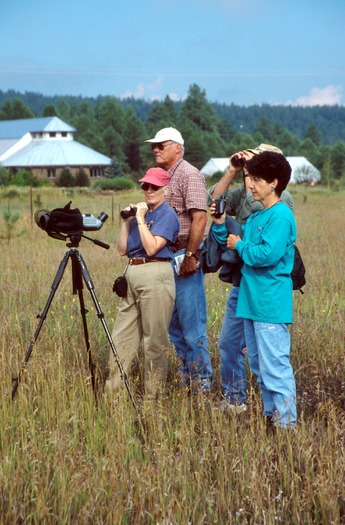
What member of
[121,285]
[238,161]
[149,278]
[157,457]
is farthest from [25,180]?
[157,457]

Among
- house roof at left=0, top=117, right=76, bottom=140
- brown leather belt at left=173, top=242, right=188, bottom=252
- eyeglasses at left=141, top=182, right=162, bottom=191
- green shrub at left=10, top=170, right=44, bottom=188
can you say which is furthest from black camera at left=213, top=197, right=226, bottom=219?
house roof at left=0, top=117, right=76, bottom=140

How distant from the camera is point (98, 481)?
3.60m

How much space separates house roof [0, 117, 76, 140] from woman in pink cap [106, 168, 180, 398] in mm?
81628

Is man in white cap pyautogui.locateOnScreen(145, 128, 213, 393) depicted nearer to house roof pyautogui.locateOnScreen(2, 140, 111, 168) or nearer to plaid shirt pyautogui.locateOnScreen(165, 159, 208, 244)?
plaid shirt pyautogui.locateOnScreen(165, 159, 208, 244)

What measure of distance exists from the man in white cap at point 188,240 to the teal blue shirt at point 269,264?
78cm

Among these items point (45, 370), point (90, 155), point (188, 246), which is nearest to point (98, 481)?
point (45, 370)

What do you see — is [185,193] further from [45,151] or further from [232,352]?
[45,151]

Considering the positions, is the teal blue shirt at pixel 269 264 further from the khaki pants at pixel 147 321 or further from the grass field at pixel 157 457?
the khaki pants at pixel 147 321

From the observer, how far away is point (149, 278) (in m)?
4.85

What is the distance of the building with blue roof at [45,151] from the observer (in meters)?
77.8

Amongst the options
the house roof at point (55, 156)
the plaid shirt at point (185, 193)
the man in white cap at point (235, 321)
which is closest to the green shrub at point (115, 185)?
the house roof at point (55, 156)

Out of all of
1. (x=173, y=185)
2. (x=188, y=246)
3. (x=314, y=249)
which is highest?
(x=173, y=185)

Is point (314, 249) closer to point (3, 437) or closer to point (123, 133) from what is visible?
point (3, 437)

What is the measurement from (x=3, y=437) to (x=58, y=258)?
725cm
